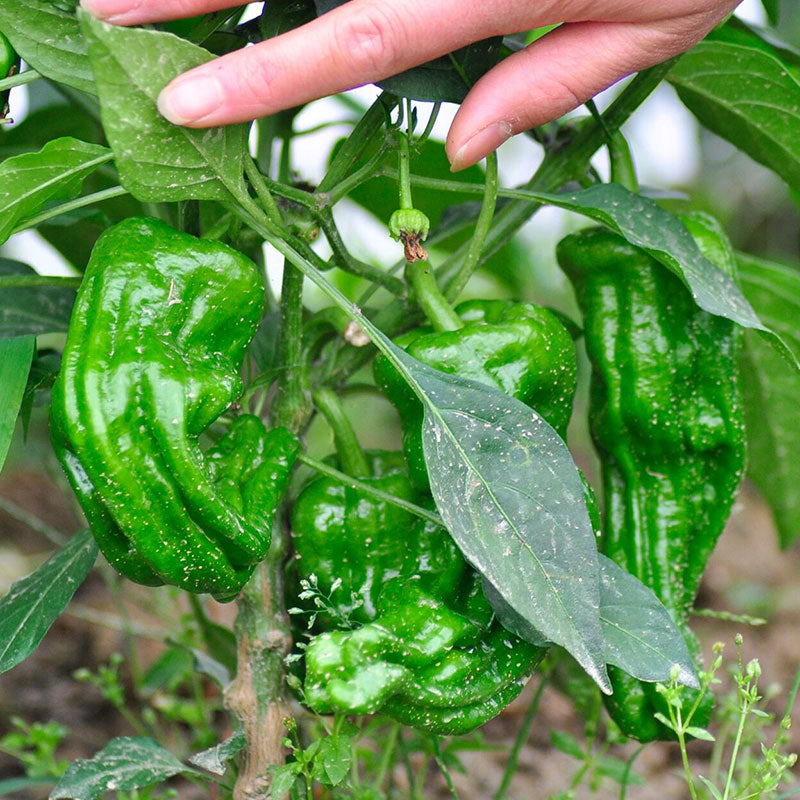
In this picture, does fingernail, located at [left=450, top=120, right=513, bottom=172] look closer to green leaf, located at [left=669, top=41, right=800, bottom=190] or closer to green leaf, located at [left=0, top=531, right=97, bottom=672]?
green leaf, located at [left=669, top=41, right=800, bottom=190]

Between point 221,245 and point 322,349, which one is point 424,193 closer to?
point 322,349

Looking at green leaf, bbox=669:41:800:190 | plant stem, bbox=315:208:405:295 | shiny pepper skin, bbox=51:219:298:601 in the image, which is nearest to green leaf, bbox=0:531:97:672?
shiny pepper skin, bbox=51:219:298:601

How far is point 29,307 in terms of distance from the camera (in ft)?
2.88

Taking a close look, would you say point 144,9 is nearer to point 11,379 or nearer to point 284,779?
point 11,379

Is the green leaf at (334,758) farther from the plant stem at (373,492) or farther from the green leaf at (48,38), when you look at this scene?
the green leaf at (48,38)

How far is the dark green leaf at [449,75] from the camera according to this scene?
636mm

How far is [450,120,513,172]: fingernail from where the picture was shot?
63 cm

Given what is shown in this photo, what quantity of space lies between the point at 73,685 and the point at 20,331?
75 centimetres

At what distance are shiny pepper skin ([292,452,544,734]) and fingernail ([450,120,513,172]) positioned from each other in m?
0.28

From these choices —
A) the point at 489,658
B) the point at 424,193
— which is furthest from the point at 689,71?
the point at 489,658

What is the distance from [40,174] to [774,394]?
852 millimetres

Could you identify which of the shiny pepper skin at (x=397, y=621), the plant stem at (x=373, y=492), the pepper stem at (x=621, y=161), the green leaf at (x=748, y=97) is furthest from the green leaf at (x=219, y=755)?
the green leaf at (x=748, y=97)

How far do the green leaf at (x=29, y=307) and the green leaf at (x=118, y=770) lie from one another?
1.29ft

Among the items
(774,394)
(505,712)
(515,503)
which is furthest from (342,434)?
(505,712)
